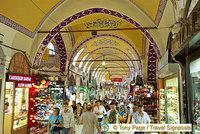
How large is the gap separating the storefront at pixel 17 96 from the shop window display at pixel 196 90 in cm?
545

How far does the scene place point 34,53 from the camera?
7.81 metres

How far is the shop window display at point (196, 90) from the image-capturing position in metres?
2.60

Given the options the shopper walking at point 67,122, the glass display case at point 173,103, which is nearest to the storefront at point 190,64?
the glass display case at point 173,103

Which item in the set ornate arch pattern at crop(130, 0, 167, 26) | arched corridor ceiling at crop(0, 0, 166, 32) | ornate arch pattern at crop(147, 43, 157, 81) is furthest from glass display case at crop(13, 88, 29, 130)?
ornate arch pattern at crop(147, 43, 157, 81)


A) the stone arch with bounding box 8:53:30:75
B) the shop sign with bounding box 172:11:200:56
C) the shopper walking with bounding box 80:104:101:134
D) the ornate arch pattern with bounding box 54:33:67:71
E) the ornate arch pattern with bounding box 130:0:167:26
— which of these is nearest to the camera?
the shop sign with bounding box 172:11:200:56

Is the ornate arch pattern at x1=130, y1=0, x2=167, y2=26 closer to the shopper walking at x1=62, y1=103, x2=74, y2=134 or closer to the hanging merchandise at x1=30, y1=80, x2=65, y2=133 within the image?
the shopper walking at x1=62, y1=103, x2=74, y2=134

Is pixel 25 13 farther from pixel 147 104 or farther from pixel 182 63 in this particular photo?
pixel 147 104

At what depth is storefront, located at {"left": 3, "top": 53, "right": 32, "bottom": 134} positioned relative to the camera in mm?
6258

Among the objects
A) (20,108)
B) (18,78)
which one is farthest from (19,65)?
(20,108)

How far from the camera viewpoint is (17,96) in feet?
22.9

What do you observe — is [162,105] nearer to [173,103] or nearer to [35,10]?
[173,103]

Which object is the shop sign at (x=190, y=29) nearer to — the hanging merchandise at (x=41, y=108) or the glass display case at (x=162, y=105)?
the glass display case at (x=162, y=105)

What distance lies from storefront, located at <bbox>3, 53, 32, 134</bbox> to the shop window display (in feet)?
17.9

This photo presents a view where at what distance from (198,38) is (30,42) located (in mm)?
6826
